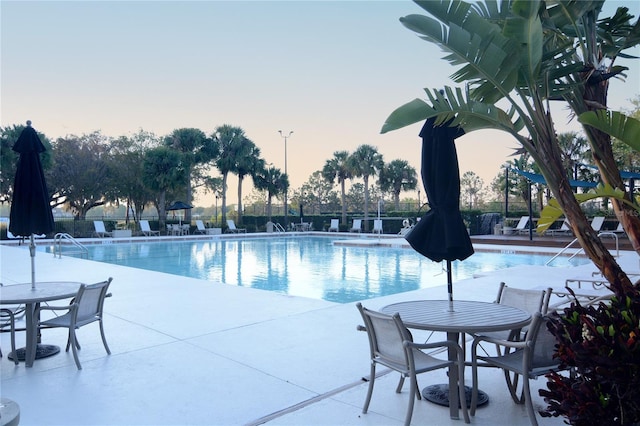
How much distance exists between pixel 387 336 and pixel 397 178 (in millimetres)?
30635

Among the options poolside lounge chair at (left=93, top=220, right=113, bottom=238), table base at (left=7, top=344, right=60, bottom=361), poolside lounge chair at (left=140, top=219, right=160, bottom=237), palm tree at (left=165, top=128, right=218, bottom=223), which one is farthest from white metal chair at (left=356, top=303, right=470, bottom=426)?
palm tree at (left=165, top=128, right=218, bottom=223)

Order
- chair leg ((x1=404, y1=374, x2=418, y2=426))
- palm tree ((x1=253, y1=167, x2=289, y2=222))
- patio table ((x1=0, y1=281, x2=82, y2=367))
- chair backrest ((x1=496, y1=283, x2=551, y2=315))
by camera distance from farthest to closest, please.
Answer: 1. palm tree ((x1=253, y1=167, x2=289, y2=222))
2. patio table ((x1=0, y1=281, x2=82, y2=367))
3. chair backrest ((x1=496, y1=283, x2=551, y2=315))
4. chair leg ((x1=404, y1=374, x2=418, y2=426))

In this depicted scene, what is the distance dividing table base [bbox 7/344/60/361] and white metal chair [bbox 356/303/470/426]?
3.00 m

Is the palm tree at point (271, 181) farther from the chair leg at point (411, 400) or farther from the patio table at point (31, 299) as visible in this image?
the chair leg at point (411, 400)

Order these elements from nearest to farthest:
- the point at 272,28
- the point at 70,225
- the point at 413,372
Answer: the point at 413,372, the point at 272,28, the point at 70,225

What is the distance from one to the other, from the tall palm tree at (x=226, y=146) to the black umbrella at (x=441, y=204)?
2690 cm

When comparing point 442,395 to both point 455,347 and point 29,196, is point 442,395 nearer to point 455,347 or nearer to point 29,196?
point 455,347

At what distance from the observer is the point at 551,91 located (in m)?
4.00

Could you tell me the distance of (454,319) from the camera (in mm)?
3055

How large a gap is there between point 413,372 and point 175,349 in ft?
8.63

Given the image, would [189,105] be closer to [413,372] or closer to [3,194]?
→ [3,194]

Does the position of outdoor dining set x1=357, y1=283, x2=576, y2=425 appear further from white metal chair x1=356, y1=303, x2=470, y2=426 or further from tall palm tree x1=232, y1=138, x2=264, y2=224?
tall palm tree x1=232, y1=138, x2=264, y2=224

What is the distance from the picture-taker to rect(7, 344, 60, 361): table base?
4.19m

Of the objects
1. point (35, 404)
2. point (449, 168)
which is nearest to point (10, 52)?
point (35, 404)
